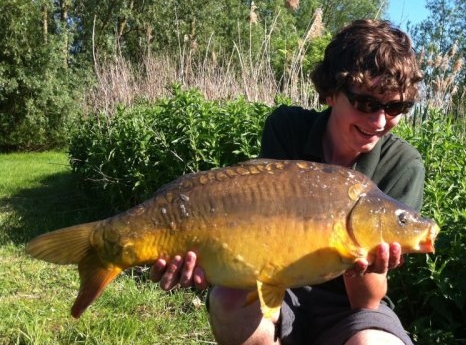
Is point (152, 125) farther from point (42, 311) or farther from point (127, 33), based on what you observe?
point (127, 33)

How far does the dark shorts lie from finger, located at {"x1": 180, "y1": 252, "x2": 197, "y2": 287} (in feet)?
1.48

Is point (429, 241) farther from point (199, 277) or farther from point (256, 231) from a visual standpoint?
point (199, 277)

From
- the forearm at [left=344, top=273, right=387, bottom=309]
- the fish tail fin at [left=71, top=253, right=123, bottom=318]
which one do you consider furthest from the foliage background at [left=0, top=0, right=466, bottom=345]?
the fish tail fin at [left=71, top=253, right=123, bottom=318]

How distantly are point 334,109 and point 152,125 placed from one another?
8.98 feet

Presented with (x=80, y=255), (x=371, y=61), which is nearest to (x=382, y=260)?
(x=371, y=61)

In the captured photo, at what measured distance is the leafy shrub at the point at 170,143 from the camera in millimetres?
3982

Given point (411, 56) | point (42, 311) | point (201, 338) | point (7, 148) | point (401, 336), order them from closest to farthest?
point (401, 336) → point (411, 56) → point (201, 338) → point (42, 311) → point (7, 148)

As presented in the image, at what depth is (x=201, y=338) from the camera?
2.86 meters

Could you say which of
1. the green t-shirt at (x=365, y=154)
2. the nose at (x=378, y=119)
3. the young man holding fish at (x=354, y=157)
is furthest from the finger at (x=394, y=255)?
the nose at (x=378, y=119)

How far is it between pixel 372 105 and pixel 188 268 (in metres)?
0.80

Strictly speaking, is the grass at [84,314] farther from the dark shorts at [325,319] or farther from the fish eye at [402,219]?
the fish eye at [402,219]

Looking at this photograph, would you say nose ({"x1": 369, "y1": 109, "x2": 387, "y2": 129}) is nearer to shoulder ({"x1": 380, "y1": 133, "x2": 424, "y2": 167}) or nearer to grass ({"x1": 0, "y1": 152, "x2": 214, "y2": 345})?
shoulder ({"x1": 380, "y1": 133, "x2": 424, "y2": 167})

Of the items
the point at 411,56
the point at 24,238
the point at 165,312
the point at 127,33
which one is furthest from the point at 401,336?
the point at 127,33

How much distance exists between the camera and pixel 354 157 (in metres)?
2.10
